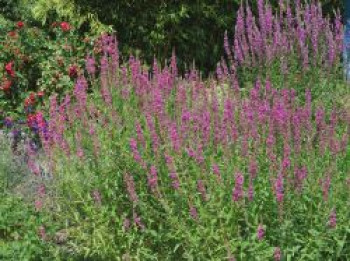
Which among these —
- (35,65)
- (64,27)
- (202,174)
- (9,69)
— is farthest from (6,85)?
(202,174)

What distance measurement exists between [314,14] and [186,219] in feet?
9.96

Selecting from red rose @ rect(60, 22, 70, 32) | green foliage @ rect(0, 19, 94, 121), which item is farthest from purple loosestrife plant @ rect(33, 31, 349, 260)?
red rose @ rect(60, 22, 70, 32)

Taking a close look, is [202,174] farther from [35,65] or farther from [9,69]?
[35,65]

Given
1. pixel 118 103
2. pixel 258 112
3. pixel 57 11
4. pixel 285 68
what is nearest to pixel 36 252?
pixel 118 103

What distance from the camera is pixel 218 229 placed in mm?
3711

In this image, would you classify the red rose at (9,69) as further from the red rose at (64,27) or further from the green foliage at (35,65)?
the red rose at (64,27)

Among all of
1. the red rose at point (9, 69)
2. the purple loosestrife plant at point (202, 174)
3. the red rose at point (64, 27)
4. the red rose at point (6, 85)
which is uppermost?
the red rose at point (64, 27)

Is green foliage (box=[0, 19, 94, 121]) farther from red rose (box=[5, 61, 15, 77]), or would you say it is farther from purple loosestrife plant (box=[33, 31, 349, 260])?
purple loosestrife plant (box=[33, 31, 349, 260])

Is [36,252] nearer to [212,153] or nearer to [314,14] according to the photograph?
[212,153]

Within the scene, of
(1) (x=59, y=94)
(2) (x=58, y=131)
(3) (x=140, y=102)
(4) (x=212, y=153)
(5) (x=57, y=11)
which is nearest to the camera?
Result: (4) (x=212, y=153)

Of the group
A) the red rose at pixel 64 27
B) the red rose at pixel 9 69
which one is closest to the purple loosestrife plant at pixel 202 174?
the red rose at pixel 9 69

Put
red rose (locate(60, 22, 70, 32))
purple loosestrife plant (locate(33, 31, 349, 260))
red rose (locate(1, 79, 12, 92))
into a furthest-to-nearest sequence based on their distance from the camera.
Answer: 1. red rose (locate(60, 22, 70, 32))
2. red rose (locate(1, 79, 12, 92))
3. purple loosestrife plant (locate(33, 31, 349, 260))

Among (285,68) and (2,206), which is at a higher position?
(285,68)

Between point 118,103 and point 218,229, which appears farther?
point 118,103
